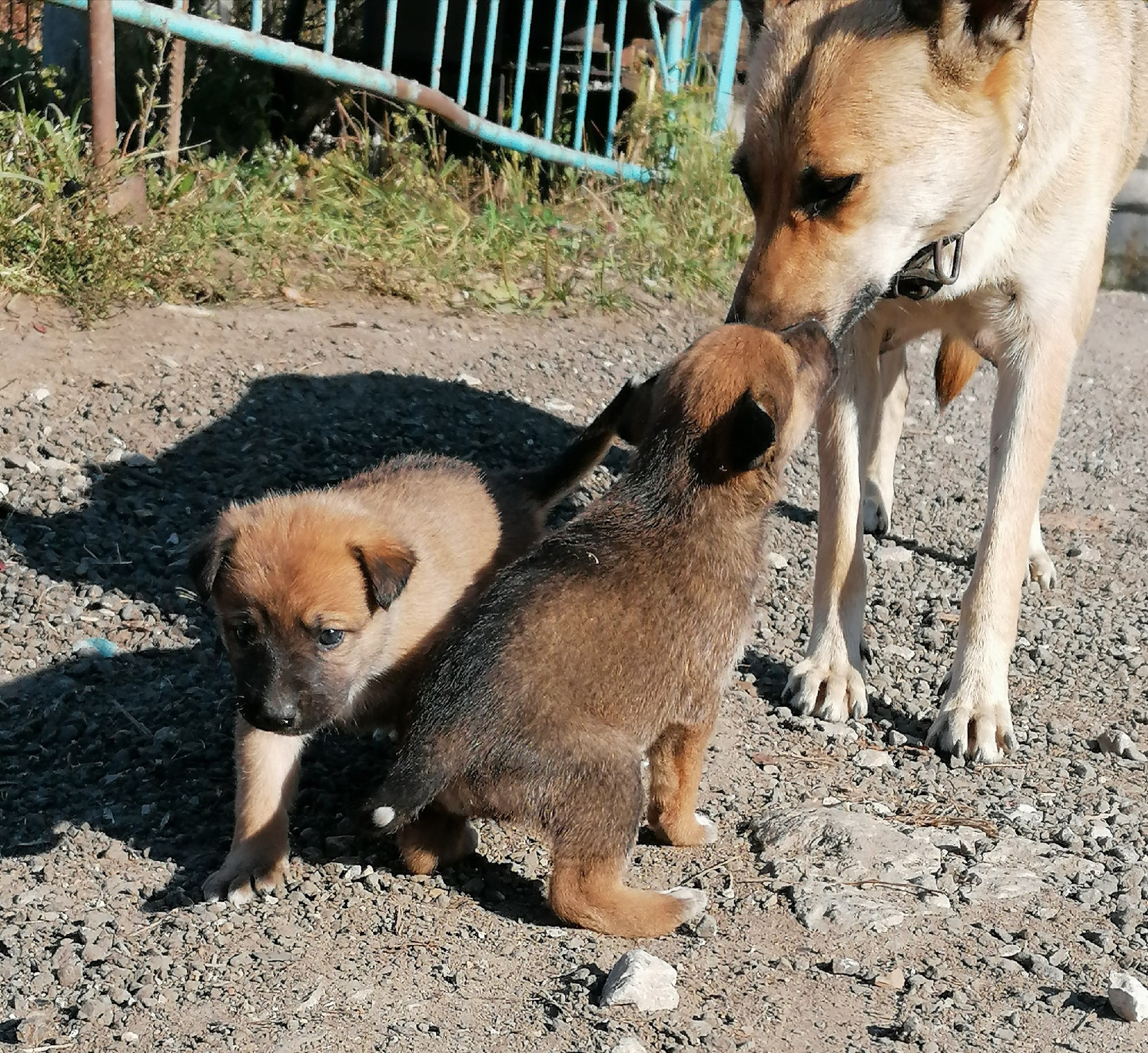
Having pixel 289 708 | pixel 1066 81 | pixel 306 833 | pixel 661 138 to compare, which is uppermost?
pixel 1066 81

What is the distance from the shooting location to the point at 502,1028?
275cm

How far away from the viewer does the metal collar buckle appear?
4102 mm

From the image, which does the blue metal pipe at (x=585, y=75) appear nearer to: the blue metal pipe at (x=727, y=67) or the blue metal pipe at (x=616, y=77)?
the blue metal pipe at (x=616, y=77)

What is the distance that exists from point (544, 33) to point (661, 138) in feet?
3.33

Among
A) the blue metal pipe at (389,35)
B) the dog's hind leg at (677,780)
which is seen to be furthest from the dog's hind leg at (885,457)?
the blue metal pipe at (389,35)

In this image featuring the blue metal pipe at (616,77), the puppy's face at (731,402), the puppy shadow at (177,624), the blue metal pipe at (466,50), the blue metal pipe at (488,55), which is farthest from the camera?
the blue metal pipe at (616,77)

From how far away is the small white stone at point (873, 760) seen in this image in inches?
161

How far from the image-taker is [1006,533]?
427 centimetres

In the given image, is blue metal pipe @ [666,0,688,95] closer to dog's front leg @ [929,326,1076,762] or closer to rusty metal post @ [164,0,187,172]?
rusty metal post @ [164,0,187,172]

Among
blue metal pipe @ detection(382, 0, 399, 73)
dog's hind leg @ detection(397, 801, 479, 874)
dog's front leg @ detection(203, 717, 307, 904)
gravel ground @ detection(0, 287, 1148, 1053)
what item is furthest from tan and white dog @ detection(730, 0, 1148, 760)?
blue metal pipe @ detection(382, 0, 399, 73)

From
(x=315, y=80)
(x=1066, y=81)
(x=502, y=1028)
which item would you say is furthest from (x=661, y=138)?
(x=502, y=1028)

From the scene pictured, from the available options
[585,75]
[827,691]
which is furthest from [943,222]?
[585,75]

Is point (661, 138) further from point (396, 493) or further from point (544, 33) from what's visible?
point (396, 493)

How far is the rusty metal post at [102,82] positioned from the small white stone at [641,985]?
4.41 meters
